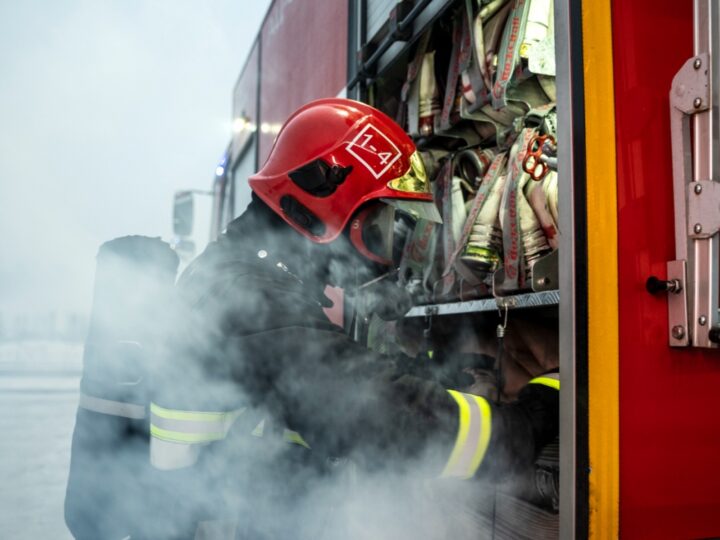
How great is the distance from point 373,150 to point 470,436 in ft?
2.84

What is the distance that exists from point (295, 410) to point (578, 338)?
0.60 m

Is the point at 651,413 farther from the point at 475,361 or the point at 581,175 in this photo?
the point at 475,361

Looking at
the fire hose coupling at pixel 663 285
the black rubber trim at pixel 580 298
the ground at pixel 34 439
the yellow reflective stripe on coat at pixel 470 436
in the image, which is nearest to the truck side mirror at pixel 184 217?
the ground at pixel 34 439

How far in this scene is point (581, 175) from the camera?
1.05m

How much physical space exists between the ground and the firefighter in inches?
19.0

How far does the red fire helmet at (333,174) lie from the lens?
1.67 metres

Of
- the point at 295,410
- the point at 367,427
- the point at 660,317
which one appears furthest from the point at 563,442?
the point at 295,410

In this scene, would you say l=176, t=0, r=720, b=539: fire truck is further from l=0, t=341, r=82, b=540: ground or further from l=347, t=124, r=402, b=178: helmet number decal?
l=0, t=341, r=82, b=540: ground

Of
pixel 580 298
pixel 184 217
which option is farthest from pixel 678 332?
pixel 184 217

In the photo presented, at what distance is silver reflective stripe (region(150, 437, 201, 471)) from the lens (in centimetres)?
135

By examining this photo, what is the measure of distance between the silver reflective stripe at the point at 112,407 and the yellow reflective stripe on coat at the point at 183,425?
0.19 metres

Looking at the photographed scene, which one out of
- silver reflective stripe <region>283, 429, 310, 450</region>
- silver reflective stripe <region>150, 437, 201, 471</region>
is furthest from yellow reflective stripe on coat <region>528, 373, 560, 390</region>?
silver reflective stripe <region>150, 437, 201, 471</region>

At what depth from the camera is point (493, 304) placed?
1.79 m

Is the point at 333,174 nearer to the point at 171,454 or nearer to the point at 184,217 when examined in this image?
the point at 171,454
